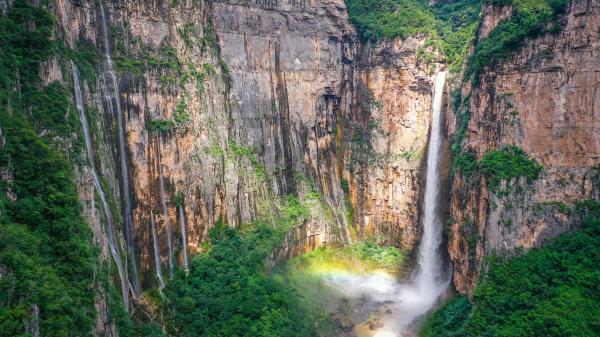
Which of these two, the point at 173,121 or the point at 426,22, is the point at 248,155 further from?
the point at 426,22

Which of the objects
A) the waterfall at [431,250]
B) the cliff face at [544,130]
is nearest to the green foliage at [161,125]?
the cliff face at [544,130]

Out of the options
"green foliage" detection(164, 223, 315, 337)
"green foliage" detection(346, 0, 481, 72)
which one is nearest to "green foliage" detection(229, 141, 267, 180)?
"green foliage" detection(164, 223, 315, 337)

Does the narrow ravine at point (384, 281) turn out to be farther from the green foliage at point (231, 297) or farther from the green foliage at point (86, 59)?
the green foliage at point (86, 59)

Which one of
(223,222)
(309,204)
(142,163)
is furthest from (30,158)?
(309,204)

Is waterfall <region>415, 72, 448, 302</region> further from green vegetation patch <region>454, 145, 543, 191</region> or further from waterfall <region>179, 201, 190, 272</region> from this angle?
waterfall <region>179, 201, 190, 272</region>

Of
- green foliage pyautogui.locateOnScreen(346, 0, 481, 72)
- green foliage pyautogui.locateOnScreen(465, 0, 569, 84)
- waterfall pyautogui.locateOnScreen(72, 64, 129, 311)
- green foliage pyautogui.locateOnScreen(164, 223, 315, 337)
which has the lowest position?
green foliage pyautogui.locateOnScreen(164, 223, 315, 337)

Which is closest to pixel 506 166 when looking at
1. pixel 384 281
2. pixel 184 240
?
pixel 384 281

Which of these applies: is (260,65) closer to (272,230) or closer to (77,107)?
(272,230)
